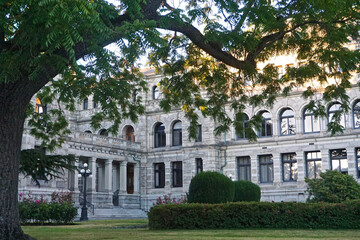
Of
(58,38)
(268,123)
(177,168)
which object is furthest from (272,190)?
(58,38)

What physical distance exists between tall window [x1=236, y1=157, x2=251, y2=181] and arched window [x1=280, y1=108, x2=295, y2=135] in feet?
12.3

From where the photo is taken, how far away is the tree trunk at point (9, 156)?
9.93m

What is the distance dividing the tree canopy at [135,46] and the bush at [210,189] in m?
3.00

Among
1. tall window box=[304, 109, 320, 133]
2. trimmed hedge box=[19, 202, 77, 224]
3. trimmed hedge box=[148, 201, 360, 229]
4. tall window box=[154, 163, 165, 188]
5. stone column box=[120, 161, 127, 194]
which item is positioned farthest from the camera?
tall window box=[154, 163, 165, 188]

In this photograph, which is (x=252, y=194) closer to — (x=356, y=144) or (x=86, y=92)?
(x=86, y=92)

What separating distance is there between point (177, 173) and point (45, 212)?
2141 cm

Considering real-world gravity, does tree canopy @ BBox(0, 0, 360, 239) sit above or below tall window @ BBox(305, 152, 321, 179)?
above

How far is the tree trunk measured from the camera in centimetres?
993

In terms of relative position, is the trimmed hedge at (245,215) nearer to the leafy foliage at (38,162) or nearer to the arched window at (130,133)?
the leafy foliage at (38,162)

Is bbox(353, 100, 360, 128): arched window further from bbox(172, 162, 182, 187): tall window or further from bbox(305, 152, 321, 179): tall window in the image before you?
bbox(172, 162, 182, 187): tall window

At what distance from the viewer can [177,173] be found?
43.4m

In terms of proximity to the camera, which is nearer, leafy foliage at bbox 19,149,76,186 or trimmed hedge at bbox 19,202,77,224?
leafy foliage at bbox 19,149,76,186

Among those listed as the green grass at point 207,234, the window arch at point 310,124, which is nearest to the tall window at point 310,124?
the window arch at point 310,124

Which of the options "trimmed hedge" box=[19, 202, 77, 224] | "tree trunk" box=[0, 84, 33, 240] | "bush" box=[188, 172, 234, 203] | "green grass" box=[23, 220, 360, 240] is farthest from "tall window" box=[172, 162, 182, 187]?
"tree trunk" box=[0, 84, 33, 240]
